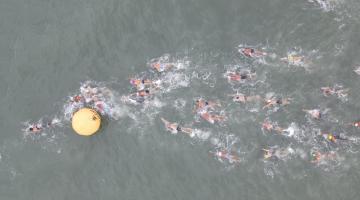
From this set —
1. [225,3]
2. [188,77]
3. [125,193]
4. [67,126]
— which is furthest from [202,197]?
[225,3]

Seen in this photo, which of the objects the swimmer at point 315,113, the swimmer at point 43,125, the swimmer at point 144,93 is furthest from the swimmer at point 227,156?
the swimmer at point 43,125

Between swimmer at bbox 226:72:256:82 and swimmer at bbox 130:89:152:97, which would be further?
swimmer at bbox 130:89:152:97

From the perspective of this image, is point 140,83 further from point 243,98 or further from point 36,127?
point 36,127

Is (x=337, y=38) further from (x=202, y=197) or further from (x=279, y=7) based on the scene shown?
(x=202, y=197)

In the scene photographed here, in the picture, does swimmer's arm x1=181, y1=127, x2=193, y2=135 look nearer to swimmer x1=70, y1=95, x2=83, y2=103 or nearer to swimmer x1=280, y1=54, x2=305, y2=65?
swimmer x1=70, y1=95, x2=83, y2=103

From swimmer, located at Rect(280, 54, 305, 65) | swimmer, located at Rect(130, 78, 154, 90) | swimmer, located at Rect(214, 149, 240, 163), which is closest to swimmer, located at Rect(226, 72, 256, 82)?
swimmer, located at Rect(280, 54, 305, 65)

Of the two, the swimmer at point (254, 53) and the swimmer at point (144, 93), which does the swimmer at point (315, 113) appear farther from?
the swimmer at point (144, 93)

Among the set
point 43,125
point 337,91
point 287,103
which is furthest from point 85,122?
point 337,91
